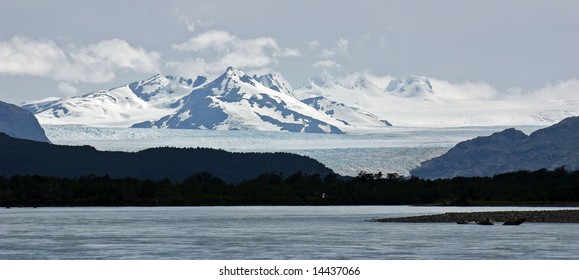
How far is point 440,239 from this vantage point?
268 ft

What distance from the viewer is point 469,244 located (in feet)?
250

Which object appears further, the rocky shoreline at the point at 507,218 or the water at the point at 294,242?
the rocky shoreline at the point at 507,218

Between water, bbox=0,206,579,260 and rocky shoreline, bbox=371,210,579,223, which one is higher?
rocky shoreline, bbox=371,210,579,223

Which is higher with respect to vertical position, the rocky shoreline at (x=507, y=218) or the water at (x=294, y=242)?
the rocky shoreline at (x=507, y=218)

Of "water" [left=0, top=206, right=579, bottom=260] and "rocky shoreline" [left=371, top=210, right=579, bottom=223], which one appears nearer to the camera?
"water" [left=0, top=206, right=579, bottom=260]

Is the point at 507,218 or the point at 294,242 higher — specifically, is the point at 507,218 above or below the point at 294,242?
above

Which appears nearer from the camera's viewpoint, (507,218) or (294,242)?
(294,242)

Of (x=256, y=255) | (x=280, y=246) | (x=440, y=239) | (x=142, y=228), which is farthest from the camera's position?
(x=142, y=228)
